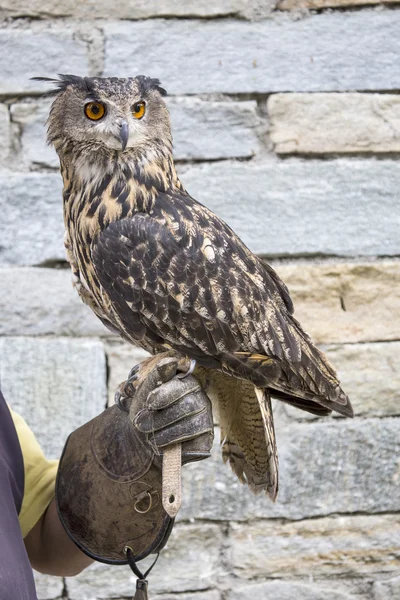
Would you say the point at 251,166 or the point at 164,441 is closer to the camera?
the point at 164,441

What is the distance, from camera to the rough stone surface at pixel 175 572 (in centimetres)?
211

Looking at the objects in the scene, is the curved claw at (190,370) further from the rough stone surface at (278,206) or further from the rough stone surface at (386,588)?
the rough stone surface at (386,588)

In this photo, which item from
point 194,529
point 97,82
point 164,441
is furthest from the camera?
point 194,529

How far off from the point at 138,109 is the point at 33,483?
0.87m

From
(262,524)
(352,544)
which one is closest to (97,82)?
(262,524)

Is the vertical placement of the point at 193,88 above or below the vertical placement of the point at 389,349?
above

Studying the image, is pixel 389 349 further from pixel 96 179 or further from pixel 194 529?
pixel 96 179

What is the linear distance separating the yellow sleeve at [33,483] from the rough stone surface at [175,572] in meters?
0.39

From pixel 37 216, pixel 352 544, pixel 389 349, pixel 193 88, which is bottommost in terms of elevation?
pixel 352 544

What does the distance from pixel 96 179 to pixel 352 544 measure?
120 cm

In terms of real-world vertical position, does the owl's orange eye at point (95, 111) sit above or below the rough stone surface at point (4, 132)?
above

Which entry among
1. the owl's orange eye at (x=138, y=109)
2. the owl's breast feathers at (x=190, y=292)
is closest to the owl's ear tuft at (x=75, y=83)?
the owl's orange eye at (x=138, y=109)

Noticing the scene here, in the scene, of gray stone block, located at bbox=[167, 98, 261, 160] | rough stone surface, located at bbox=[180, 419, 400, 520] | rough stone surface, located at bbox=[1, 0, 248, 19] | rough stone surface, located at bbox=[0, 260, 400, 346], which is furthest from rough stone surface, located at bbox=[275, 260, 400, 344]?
rough stone surface, located at bbox=[1, 0, 248, 19]

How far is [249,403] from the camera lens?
5.75 feet
